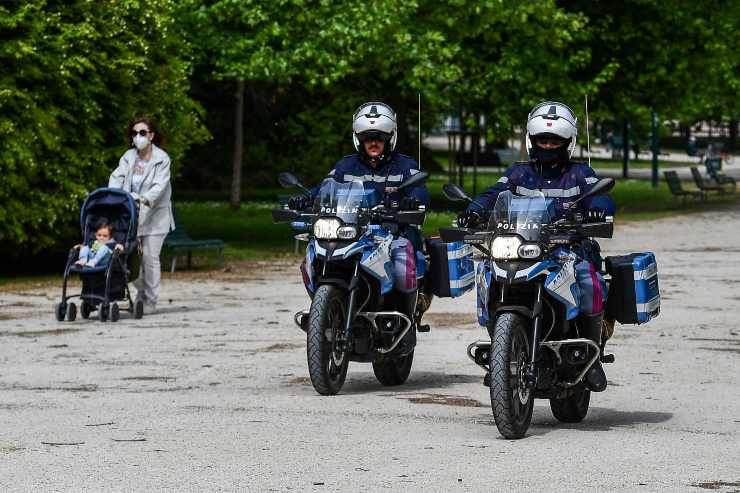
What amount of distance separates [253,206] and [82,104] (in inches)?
622

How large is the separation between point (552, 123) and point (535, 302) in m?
1.09

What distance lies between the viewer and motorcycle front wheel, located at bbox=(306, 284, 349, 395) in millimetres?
10273

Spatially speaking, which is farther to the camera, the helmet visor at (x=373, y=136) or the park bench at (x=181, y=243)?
the park bench at (x=181, y=243)

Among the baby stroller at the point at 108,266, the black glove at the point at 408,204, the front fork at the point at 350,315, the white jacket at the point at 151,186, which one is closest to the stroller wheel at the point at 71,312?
the baby stroller at the point at 108,266

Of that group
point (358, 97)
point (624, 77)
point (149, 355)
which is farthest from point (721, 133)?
point (149, 355)

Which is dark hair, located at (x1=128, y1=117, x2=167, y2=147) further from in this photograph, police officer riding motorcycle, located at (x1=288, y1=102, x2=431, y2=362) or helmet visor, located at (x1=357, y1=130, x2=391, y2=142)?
helmet visor, located at (x1=357, y1=130, x2=391, y2=142)

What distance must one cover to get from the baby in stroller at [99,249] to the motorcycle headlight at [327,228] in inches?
219

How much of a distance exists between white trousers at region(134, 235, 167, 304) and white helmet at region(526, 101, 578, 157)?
7605mm

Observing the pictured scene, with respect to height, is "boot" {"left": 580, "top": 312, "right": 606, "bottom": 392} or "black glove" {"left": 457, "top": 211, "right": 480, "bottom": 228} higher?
"black glove" {"left": 457, "top": 211, "right": 480, "bottom": 228}

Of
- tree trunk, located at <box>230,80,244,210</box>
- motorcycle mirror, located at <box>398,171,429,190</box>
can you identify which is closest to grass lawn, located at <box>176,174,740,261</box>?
tree trunk, located at <box>230,80,244,210</box>

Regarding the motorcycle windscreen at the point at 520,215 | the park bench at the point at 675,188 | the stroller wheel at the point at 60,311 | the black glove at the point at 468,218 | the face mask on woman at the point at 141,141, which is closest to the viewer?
the motorcycle windscreen at the point at 520,215

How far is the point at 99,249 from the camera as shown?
52.4 feet

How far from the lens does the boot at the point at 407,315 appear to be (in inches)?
434

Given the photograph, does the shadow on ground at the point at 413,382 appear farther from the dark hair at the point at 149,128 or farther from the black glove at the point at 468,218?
the dark hair at the point at 149,128
